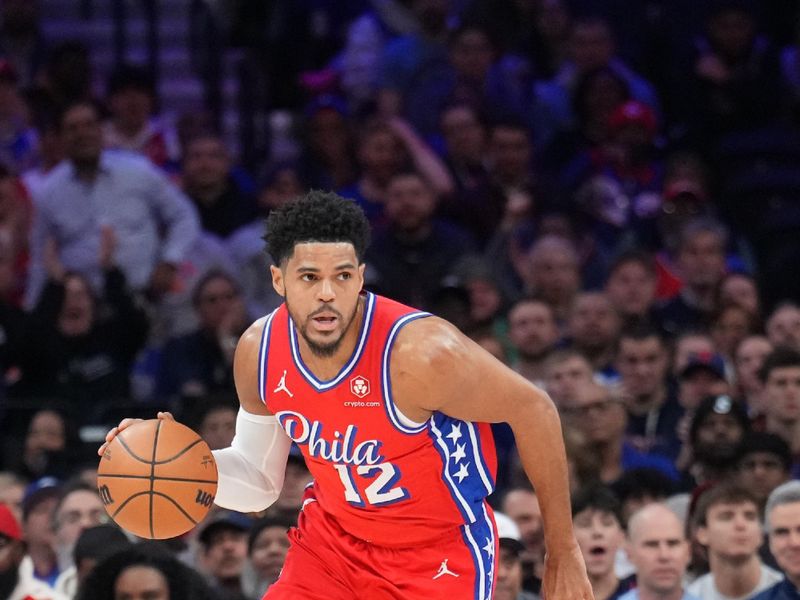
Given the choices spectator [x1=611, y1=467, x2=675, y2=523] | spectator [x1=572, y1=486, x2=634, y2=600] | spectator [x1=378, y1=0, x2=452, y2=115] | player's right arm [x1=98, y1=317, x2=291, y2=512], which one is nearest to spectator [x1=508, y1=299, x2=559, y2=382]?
spectator [x1=611, y1=467, x2=675, y2=523]

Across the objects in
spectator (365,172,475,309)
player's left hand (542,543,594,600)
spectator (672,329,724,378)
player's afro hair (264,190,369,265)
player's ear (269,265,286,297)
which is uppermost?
spectator (365,172,475,309)

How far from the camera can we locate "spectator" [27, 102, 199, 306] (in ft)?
31.6

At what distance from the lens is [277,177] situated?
33.9 ft

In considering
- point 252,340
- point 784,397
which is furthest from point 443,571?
point 784,397

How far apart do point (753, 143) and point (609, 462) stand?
3.71 m

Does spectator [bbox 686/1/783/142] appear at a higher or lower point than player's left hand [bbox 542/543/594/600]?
higher

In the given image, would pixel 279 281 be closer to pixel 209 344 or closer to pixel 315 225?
pixel 315 225

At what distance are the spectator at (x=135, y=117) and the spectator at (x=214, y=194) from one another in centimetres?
66

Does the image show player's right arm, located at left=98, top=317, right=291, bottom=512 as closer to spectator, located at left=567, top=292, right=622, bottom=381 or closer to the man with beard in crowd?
the man with beard in crowd

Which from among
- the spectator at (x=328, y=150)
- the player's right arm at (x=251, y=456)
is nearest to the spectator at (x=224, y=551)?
the player's right arm at (x=251, y=456)

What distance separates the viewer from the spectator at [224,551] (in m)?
7.04

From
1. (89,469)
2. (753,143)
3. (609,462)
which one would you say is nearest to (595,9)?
(753,143)

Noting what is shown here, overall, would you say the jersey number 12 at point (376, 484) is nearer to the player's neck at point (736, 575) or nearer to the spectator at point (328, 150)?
the player's neck at point (736, 575)

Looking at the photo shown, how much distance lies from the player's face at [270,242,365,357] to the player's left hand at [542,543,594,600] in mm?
882
